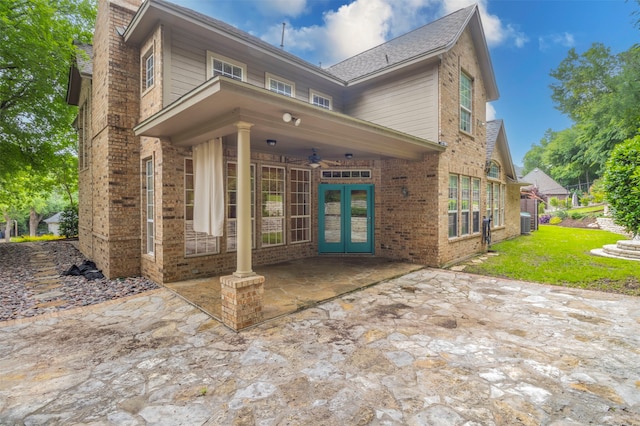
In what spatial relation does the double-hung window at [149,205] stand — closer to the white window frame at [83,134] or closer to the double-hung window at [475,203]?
the white window frame at [83,134]

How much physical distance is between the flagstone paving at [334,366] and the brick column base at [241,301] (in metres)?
0.16

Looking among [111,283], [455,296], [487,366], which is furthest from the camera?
[111,283]

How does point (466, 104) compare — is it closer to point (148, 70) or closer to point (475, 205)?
point (475, 205)

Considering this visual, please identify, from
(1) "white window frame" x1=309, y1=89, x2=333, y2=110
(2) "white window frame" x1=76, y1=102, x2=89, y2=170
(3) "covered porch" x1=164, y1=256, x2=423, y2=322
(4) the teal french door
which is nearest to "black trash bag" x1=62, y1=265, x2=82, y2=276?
(3) "covered porch" x1=164, y1=256, x2=423, y2=322

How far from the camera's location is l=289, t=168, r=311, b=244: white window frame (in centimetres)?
879

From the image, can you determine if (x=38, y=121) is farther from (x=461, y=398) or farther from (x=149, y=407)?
(x=461, y=398)

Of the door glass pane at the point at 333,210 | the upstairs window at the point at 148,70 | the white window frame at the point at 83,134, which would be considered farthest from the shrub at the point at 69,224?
the door glass pane at the point at 333,210

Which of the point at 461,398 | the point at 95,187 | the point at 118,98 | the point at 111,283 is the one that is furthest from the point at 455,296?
the point at 95,187

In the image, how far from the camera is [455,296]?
224 inches

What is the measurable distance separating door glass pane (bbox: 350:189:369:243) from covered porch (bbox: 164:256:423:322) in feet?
2.38

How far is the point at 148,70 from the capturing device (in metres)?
6.81

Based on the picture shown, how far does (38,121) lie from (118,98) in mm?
8704

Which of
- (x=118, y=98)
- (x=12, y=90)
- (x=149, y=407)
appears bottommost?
(x=149, y=407)

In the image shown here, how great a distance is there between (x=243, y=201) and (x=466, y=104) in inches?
339
